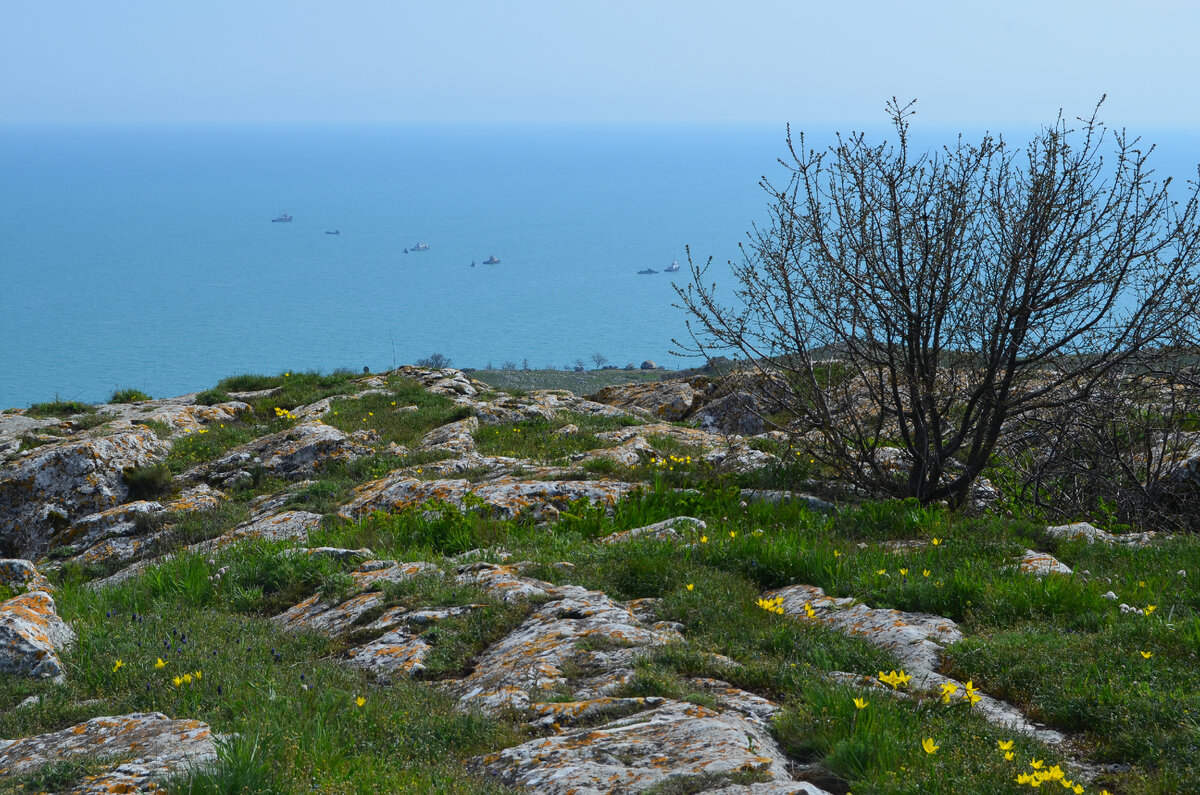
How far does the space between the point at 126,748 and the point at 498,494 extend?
20.6ft

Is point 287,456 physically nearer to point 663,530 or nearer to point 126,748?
point 663,530

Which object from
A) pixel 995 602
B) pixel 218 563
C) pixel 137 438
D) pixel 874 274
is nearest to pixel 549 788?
pixel 995 602

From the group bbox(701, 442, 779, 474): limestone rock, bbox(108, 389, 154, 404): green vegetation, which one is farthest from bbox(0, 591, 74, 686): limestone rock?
bbox(108, 389, 154, 404): green vegetation

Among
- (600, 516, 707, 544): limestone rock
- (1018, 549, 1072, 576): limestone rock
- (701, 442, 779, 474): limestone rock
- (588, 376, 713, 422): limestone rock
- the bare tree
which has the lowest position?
(588, 376, 713, 422): limestone rock

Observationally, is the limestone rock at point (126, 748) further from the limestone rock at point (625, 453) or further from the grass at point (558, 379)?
the grass at point (558, 379)

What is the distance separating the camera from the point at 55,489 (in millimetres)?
12727

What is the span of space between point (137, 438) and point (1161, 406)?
55.6ft

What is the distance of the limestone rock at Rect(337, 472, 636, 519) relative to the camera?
9.73 metres

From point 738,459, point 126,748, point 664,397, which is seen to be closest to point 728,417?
point 664,397

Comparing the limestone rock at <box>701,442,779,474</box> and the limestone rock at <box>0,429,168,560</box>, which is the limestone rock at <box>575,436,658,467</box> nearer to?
the limestone rock at <box>701,442,779,474</box>

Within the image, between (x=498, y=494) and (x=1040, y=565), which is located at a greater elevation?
(x=1040, y=565)

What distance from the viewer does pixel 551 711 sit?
14.4 feet

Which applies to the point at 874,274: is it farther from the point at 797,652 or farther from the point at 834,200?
the point at 797,652

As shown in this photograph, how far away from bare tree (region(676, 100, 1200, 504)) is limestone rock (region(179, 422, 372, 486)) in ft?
23.0
